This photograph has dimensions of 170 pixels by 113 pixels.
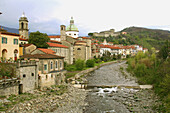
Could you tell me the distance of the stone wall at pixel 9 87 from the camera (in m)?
18.2

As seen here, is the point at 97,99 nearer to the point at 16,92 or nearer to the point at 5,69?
the point at 16,92

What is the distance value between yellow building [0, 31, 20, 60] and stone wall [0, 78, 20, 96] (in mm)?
7692

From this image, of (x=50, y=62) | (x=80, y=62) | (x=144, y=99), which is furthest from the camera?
(x=80, y=62)

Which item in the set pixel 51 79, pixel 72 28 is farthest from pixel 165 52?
pixel 51 79

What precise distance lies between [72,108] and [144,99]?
10.3 meters

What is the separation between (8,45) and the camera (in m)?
28.6

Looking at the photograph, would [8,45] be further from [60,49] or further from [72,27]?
[72,27]

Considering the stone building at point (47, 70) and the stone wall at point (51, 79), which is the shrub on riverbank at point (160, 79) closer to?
the stone wall at point (51, 79)

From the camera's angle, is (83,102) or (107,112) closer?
(107,112)

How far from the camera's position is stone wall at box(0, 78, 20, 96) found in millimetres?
18156

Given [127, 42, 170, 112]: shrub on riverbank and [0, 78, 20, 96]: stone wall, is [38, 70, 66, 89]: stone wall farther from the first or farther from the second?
[127, 42, 170, 112]: shrub on riverbank

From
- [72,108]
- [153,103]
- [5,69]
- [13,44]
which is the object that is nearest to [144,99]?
[153,103]

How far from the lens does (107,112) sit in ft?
61.2

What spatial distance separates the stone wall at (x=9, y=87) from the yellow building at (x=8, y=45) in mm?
7692
